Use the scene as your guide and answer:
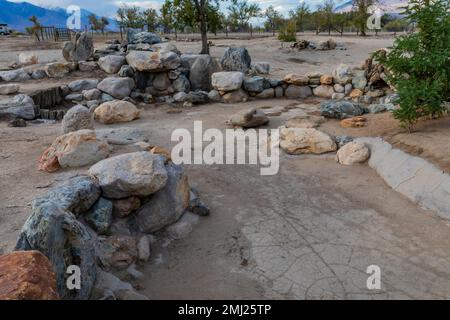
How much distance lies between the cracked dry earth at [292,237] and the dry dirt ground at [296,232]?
0.01 metres

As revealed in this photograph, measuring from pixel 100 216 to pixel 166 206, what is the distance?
0.75m

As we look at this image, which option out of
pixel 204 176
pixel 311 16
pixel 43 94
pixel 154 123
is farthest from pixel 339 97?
pixel 311 16

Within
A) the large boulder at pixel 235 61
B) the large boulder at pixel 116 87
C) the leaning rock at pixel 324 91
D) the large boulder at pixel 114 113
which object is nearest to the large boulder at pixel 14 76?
the large boulder at pixel 116 87

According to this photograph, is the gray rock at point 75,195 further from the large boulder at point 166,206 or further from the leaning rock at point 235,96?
the leaning rock at point 235,96

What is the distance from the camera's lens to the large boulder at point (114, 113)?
8.86 metres

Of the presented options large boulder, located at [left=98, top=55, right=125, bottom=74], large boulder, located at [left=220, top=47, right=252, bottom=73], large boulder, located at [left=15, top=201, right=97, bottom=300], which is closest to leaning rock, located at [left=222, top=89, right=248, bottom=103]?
large boulder, located at [left=220, top=47, right=252, bottom=73]

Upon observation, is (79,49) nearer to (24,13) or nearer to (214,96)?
(214,96)

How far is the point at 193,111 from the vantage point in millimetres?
10133

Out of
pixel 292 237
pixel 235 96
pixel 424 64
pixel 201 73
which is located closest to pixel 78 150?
pixel 292 237

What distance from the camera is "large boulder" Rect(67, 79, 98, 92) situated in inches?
447

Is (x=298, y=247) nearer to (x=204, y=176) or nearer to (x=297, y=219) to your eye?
(x=297, y=219)

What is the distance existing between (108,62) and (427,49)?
956cm

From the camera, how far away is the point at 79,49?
13.5m

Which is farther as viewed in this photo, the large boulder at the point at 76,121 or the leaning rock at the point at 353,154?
the large boulder at the point at 76,121
